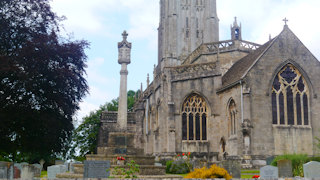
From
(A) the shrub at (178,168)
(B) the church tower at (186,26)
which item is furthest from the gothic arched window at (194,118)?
(B) the church tower at (186,26)

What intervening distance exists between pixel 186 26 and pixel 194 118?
1986 inches

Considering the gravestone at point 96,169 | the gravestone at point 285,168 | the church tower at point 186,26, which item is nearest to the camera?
the gravestone at point 96,169

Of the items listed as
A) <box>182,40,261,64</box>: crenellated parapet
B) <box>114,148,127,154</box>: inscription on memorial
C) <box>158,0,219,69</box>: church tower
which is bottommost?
<box>114,148,127,154</box>: inscription on memorial

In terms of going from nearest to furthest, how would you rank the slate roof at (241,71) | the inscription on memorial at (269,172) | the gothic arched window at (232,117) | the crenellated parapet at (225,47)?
the inscription on memorial at (269,172) → the slate roof at (241,71) → the gothic arched window at (232,117) → the crenellated parapet at (225,47)

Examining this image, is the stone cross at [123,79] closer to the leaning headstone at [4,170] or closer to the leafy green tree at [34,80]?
the leafy green tree at [34,80]

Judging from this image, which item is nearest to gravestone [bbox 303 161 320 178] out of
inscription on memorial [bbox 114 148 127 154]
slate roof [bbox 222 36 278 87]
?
inscription on memorial [bbox 114 148 127 154]

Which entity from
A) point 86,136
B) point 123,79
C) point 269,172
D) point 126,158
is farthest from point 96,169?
point 86,136

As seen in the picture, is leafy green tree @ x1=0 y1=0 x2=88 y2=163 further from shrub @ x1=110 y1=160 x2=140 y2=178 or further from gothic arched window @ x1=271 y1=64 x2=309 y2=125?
gothic arched window @ x1=271 y1=64 x2=309 y2=125

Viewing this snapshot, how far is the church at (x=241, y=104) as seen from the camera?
30016mm

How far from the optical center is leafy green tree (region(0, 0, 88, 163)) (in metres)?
21.6

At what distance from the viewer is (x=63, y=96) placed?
76.6ft

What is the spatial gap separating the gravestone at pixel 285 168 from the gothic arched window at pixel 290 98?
522 inches

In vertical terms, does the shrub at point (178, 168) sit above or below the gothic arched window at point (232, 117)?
below

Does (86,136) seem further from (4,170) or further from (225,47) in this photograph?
(4,170)
